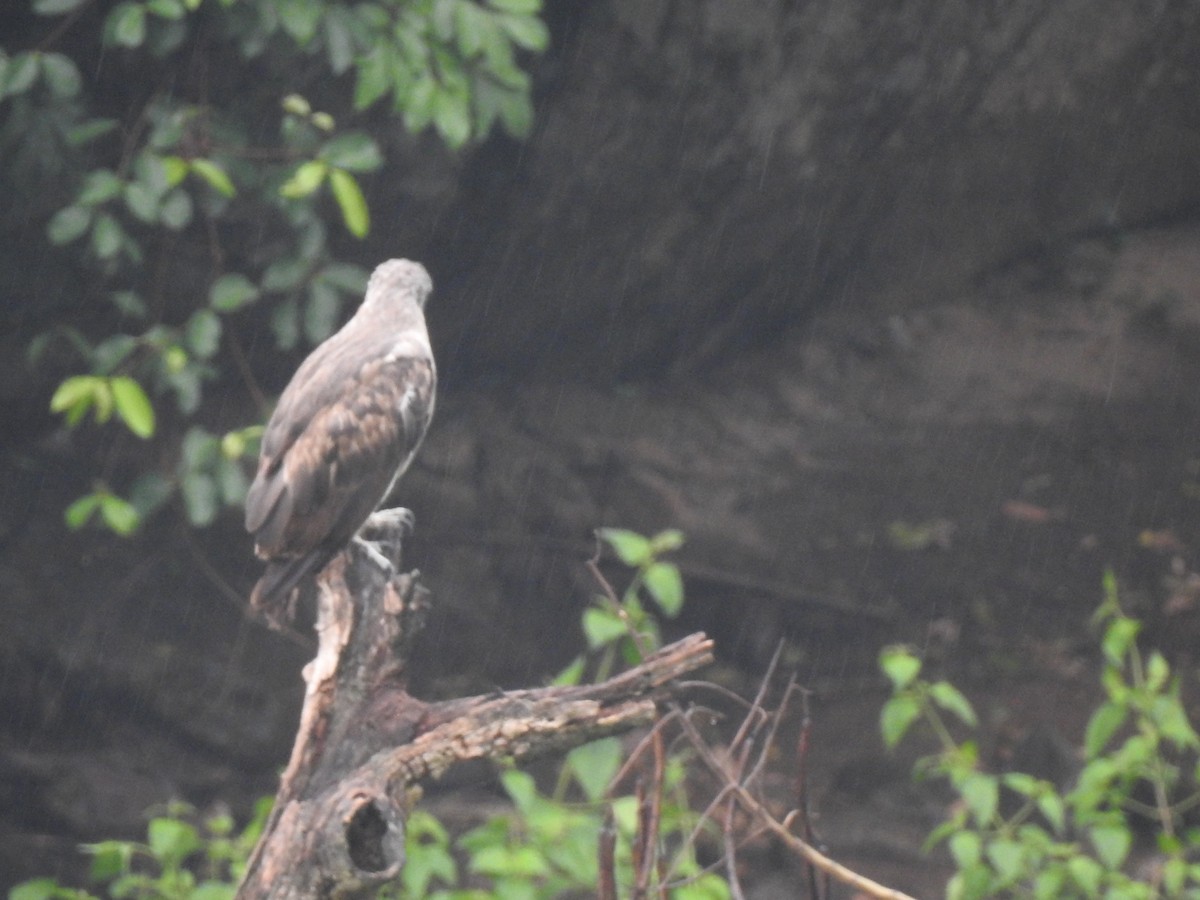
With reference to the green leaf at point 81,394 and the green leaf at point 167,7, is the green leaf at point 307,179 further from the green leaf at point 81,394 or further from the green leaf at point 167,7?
the green leaf at point 81,394

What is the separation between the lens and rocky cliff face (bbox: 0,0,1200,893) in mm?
5371

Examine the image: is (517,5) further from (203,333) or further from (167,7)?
(203,333)

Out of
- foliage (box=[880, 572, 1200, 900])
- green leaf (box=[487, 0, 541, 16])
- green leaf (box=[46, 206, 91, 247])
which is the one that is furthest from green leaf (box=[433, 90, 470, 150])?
foliage (box=[880, 572, 1200, 900])

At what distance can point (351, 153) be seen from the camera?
3768 millimetres

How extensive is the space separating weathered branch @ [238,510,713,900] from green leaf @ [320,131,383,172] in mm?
1429

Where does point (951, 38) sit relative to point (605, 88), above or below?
above

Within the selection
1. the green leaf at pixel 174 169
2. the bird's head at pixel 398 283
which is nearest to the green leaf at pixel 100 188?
the green leaf at pixel 174 169

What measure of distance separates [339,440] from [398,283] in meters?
0.72

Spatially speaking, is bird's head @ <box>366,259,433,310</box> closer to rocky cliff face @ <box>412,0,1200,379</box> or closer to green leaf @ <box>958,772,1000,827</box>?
rocky cliff face @ <box>412,0,1200,379</box>

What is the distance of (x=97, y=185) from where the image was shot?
372 centimetres

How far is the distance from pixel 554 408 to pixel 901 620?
184cm

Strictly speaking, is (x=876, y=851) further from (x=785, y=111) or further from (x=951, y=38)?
(x=951, y=38)

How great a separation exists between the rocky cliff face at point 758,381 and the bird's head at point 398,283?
1293 millimetres

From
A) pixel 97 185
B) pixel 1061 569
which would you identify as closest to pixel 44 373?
pixel 97 185
